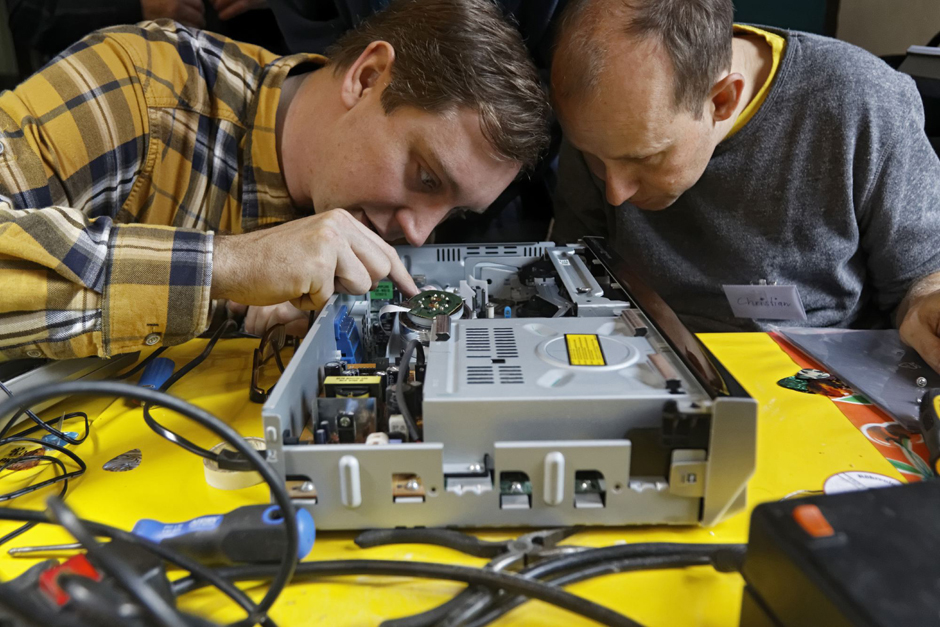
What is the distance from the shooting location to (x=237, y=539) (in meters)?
0.57

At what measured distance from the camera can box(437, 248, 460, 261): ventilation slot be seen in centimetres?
115

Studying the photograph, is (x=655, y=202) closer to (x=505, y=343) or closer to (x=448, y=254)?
(x=448, y=254)

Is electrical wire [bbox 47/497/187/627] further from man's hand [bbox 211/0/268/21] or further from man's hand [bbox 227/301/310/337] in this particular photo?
man's hand [bbox 211/0/268/21]

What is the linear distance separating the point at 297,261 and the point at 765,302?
103cm

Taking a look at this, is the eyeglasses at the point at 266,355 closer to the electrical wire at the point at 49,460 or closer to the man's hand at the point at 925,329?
the electrical wire at the point at 49,460

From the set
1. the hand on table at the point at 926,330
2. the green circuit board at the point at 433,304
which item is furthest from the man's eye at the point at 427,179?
the hand on table at the point at 926,330

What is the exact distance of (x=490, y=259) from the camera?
1.15 metres

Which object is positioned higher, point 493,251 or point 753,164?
point 753,164

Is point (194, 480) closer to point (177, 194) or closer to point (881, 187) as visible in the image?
point (177, 194)

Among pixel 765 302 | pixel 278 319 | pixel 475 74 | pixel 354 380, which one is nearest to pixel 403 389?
pixel 354 380

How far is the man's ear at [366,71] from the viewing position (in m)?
1.13

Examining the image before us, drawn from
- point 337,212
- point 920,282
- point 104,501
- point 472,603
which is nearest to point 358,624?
point 472,603

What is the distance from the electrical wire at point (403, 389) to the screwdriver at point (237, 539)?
0.13 m

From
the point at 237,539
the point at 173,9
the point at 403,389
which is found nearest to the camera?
the point at 237,539
